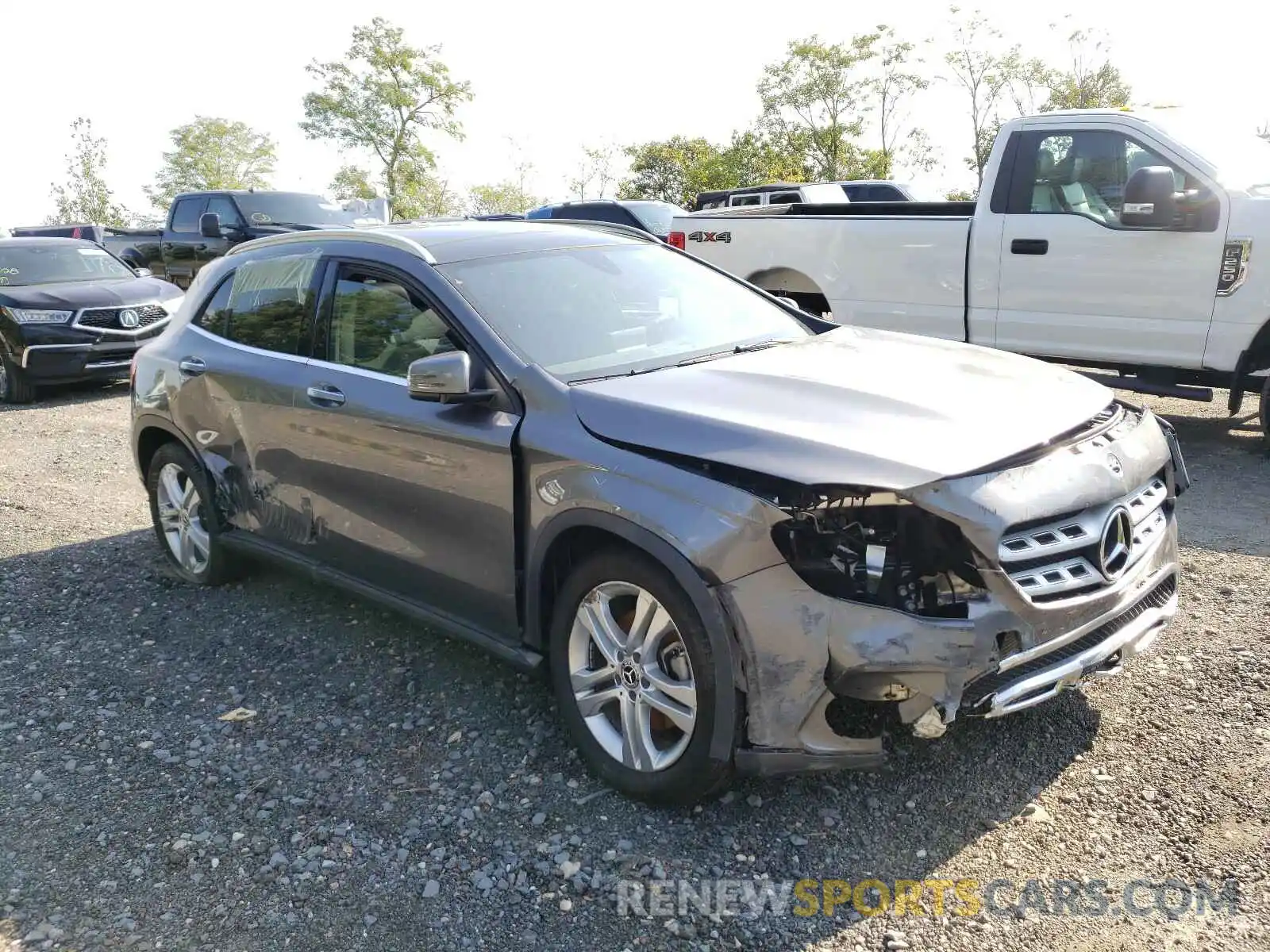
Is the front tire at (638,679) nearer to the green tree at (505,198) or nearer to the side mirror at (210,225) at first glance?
the side mirror at (210,225)

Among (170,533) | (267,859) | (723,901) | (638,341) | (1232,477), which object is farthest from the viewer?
(1232,477)

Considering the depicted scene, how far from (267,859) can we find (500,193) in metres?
45.1

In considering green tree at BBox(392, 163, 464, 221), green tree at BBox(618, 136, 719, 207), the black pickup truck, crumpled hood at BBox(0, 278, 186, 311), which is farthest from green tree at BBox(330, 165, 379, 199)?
crumpled hood at BBox(0, 278, 186, 311)

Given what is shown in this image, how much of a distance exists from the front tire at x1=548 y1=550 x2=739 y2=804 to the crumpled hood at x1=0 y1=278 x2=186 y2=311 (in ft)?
31.3

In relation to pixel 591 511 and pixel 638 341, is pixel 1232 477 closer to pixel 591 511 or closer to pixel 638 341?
pixel 638 341

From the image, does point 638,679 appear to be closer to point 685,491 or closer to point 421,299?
point 685,491

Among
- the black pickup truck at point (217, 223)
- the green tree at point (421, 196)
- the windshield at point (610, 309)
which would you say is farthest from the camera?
the green tree at point (421, 196)

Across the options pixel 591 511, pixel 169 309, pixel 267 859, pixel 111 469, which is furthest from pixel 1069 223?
pixel 169 309

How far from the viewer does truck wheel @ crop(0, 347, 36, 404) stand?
10.6 meters

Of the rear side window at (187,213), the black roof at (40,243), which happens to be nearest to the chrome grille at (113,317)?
the black roof at (40,243)

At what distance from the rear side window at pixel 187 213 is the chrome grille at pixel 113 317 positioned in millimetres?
5731

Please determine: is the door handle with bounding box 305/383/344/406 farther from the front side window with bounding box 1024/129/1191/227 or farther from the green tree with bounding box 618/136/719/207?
the green tree with bounding box 618/136/719/207

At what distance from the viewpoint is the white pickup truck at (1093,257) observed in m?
6.54

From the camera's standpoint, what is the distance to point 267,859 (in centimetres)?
306
